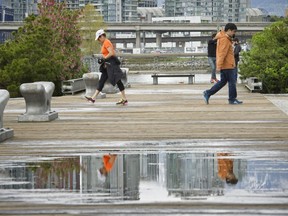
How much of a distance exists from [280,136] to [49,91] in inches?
231

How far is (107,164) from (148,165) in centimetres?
48

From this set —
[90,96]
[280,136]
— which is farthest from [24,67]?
[280,136]

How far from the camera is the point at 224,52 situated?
23891mm

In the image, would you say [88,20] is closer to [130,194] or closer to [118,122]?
[118,122]

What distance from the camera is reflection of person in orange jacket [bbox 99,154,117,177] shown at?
432 inches

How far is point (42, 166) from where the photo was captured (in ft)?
38.0

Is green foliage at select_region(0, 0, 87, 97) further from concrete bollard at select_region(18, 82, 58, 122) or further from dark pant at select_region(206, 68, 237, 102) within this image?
concrete bollard at select_region(18, 82, 58, 122)

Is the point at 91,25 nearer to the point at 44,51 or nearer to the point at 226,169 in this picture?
the point at 44,51

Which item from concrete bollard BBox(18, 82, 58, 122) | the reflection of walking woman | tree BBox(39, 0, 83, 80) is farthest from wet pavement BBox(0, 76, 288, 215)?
tree BBox(39, 0, 83, 80)

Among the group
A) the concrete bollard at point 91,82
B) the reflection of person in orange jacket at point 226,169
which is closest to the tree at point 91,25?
the concrete bollard at point 91,82

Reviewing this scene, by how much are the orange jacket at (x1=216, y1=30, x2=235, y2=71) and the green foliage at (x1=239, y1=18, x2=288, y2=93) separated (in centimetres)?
881

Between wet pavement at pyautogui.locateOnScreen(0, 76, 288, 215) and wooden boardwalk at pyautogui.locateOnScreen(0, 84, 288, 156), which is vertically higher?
wet pavement at pyautogui.locateOnScreen(0, 76, 288, 215)

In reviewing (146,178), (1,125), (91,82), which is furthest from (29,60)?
(146,178)

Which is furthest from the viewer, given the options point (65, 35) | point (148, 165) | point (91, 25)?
point (91, 25)
